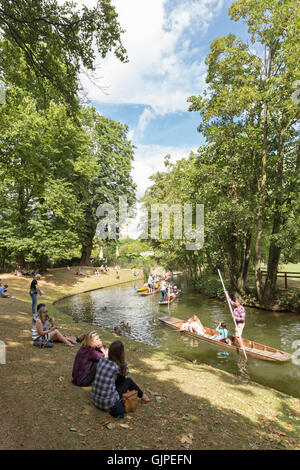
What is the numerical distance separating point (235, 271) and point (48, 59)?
63.6 feet

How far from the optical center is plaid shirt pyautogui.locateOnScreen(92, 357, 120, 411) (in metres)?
4.83

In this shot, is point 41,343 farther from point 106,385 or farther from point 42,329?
point 106,385

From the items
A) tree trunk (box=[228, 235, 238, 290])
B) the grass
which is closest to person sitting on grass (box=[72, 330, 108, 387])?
the grass

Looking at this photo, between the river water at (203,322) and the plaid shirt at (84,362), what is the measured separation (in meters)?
6.14

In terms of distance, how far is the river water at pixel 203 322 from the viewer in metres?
9.80

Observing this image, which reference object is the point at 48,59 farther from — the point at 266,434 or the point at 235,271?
the point at 235,271

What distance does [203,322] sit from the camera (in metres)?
16.9

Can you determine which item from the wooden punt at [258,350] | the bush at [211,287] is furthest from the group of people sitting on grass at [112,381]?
the bush at [211,287]

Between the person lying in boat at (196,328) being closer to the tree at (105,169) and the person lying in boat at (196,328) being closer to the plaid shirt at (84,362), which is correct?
the plaid shirt at (84,362)

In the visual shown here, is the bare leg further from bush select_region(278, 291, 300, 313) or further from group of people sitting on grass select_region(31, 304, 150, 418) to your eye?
bush select_region(278, 291, 300, 313)

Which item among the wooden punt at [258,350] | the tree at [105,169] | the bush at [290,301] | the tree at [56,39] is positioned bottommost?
the wooden punt at [258,350]

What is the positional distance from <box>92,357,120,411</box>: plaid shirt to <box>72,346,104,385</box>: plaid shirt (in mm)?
922

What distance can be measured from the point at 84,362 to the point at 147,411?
1.70m

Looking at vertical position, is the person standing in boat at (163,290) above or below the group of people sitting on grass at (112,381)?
below
